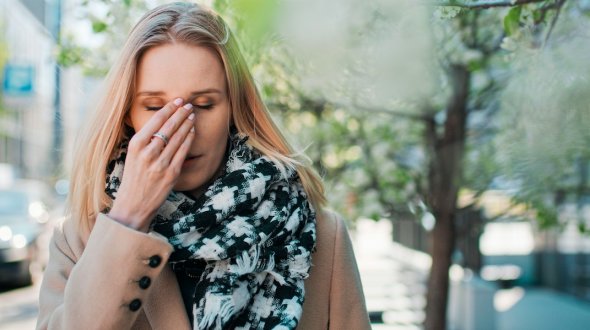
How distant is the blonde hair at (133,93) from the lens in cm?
140

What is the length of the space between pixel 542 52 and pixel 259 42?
961mm

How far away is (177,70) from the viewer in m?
1.35

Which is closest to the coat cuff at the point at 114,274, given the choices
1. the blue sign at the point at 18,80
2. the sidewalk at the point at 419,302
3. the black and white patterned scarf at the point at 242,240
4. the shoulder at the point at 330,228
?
the black and white patterned scarf at the point at 242,240

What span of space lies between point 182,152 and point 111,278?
1.26ft

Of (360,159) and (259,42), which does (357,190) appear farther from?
(259,42)

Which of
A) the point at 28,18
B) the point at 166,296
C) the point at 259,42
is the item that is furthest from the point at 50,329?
the point at 28,18

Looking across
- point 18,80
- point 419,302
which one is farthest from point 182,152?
point 18,80

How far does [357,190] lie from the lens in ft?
12.6

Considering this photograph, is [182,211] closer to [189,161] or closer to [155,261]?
[189,161]

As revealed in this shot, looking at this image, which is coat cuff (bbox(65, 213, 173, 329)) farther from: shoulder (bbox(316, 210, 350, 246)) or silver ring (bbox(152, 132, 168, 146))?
shoulder (bbox(316, 210, 350, 246))

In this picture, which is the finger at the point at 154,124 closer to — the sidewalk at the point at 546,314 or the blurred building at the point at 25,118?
the sidewalk at the point at 546,314

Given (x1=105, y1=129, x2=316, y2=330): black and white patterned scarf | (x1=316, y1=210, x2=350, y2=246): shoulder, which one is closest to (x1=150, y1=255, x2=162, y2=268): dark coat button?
(x1=105, y1=129, x2=316, y2=330): black and white patterned scarf

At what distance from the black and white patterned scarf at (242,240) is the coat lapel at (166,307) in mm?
91

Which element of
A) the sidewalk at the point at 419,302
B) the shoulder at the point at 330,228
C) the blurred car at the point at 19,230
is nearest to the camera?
the shoulder at the point at 330,228
